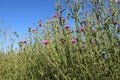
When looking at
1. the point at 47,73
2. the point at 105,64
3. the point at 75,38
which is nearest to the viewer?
the point at 105,64

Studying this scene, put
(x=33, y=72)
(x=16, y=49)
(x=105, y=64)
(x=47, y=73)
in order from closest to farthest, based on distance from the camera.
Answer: (x=105, y=64), (x=47, y=73), (x=33, y=72), (x=16, y=49)

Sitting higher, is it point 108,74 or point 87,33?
point 87,33

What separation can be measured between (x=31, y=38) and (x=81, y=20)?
1.76 meters

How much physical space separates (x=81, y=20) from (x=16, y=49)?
2.48 m

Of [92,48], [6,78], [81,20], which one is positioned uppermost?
[81,20]

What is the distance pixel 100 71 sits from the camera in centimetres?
297

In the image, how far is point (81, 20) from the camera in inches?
129

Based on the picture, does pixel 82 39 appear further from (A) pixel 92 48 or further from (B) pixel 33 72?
(B) pixel 33 72

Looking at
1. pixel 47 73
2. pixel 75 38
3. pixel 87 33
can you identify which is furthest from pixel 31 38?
pixel 87 33

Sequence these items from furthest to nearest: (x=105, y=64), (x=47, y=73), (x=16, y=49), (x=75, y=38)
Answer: (x=16, y=49), (x=47, y=73), (x=75, y=38), (x=105, y=64)

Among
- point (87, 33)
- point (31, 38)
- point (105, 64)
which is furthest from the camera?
point (31, 38)

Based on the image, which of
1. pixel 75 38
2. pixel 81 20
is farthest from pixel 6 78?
pixel 81 20

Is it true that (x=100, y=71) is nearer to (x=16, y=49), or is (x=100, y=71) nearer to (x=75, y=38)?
(x=75, y=38)

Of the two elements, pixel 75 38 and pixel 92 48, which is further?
pixel 75 38
